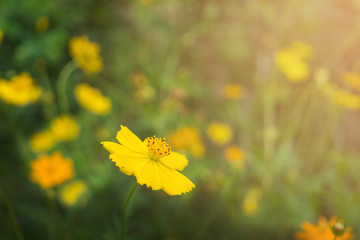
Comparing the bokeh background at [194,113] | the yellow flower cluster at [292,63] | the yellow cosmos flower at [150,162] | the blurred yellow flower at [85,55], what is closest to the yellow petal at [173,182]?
the yellow cosmos flower at [150,162]

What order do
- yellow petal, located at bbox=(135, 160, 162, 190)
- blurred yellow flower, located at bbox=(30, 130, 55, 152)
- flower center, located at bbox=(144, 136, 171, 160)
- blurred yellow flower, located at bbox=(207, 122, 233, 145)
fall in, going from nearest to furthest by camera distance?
yellow petal, located at bbox=(135, 160, 162, 190)
flower center, located at bbox=(144, 136, 171, 160)
blurred yellow flower, located at bbox=(30, 130, 55, 152)
blurred yellow flower, located at bbox=(207, 122, 233, 145)

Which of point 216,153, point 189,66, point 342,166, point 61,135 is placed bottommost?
point 61,135

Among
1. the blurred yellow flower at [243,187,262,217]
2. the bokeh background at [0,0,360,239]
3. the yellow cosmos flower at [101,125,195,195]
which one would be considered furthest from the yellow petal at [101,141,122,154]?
the blurred yellow flower at [243,187,262,217]

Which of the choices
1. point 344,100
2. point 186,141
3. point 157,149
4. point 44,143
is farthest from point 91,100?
point 344,100

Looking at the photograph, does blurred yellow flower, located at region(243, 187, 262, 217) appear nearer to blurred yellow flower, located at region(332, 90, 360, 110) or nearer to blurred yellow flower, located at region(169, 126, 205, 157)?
blurred yellow flower, located at region(169, 126, 205, 157)

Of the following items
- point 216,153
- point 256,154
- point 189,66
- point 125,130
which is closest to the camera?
point 125,130

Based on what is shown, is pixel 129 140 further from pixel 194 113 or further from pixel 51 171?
pixel 194 113

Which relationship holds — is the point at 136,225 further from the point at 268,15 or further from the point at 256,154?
the point at 268,15

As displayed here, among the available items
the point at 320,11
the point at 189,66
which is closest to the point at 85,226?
the point at 189,66
